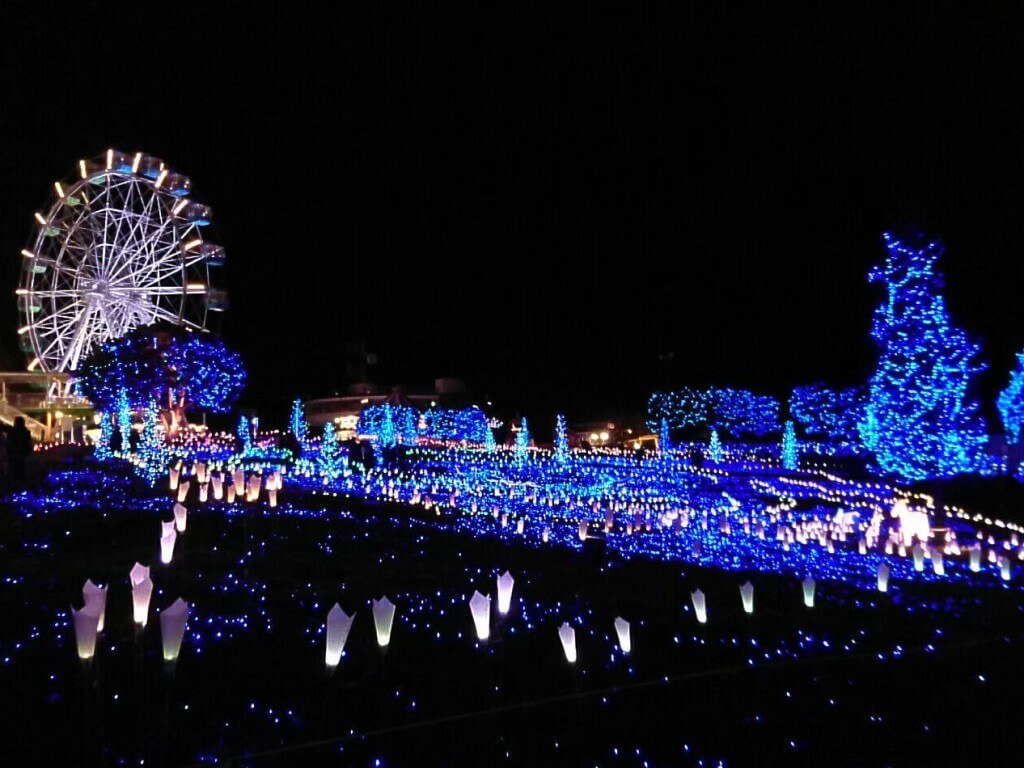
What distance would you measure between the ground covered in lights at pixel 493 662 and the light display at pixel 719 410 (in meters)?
37.8

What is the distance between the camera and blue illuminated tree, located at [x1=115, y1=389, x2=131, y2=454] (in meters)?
→ 24.2

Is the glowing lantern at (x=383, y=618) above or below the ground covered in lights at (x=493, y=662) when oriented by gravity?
above

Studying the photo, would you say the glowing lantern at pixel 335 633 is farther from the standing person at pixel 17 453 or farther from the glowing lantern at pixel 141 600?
the standing person at pixel 17 453

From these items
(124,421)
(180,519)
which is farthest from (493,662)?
(124,421)

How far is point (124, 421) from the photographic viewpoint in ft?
87.2

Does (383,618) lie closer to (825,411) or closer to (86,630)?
(86,630)

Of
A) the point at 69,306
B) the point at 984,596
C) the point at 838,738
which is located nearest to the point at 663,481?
the point at 984,596

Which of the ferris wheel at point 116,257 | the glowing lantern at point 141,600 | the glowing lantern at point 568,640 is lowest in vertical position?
the glowing lantern at point 568,640

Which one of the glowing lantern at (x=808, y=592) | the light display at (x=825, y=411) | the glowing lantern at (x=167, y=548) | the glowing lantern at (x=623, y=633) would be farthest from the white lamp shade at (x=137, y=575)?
the light display at (x=825, y=411)

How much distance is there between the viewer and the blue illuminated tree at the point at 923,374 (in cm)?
1680

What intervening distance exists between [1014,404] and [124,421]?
89.0 ft

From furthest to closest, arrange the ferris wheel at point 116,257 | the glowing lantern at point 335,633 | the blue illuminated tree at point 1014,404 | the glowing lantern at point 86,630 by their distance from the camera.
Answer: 1. the ferris wheel at point 116,257
2. the blue illuminated tree at point 1014,404
3. the glowing lantern at point 335,633
4. the glowing lantern at point 86,630

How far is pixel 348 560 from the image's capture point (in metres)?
10.1

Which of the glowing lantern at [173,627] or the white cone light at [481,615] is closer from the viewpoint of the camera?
the glowing lantern at [173,627]
